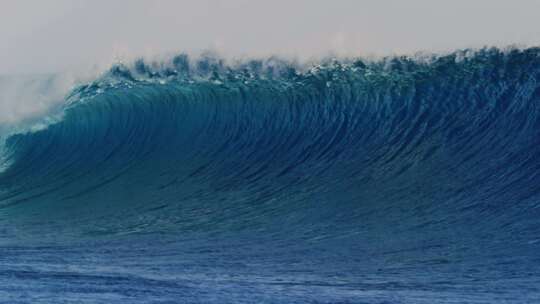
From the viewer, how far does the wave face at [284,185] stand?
9.55m

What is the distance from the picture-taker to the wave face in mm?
9555

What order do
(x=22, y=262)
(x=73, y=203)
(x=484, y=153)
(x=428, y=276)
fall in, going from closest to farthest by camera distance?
(x=428, y=276)
(x=22, y=262)
(x=484, y=153)
(x=73, y=203)


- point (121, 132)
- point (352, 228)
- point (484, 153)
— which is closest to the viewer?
point (352, 228)

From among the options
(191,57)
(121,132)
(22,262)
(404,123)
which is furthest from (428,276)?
(191,57)

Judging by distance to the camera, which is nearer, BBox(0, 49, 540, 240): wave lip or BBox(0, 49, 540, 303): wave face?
Answer: BBox(0, 49, 540, 303): wave face

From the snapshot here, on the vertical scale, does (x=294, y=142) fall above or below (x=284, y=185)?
above

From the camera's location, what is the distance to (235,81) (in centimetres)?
1967

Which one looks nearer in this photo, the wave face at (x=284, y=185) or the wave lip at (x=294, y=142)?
the wave face at (x=284, y=185)

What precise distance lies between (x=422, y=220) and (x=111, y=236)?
396 cm

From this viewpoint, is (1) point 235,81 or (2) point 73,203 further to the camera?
(1) point 235,81

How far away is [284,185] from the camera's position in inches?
572

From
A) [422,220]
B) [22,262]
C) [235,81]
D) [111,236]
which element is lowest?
[22,262]

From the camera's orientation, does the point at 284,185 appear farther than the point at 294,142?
No

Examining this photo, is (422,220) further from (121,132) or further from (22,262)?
(121,132)
